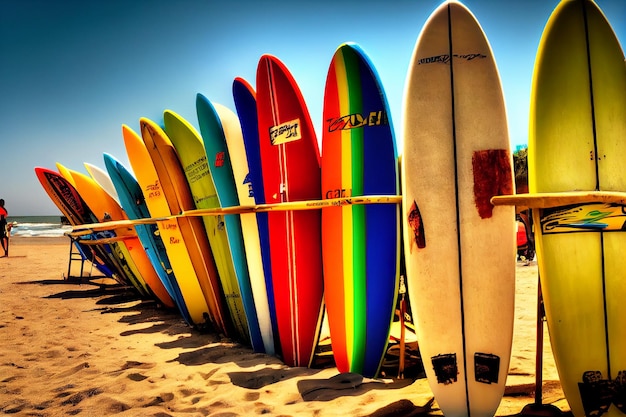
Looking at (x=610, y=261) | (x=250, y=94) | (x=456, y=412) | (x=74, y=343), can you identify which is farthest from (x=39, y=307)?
(x=610, y=261)

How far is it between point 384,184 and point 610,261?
122cm

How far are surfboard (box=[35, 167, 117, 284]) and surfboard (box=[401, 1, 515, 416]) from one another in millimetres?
5680

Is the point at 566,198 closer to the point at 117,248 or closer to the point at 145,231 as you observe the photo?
the point at 145,231

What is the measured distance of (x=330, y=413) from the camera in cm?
191

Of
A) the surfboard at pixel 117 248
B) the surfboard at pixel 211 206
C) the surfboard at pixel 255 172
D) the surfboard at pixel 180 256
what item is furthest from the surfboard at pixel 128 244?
the surfboard at pixel 255 172

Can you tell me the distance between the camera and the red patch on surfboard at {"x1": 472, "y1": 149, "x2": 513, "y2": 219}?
78.7 inches

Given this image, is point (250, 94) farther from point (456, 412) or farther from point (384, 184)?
point (456, 412)

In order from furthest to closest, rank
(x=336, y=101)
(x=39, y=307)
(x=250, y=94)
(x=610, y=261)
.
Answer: (x=39, y=307) < (x=250, y=94) < (x=336, y=101) < (x=610, y=261)

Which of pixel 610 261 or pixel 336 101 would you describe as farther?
pixel 336 101

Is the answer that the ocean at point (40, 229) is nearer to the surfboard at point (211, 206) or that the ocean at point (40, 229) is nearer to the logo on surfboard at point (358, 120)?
the surfboard at point (211, 206)

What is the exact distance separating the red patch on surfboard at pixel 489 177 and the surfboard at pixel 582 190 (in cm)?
12

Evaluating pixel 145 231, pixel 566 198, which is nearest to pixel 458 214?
pixel 566 198

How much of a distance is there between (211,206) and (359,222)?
1639mm

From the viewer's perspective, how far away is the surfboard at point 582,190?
178 cm
